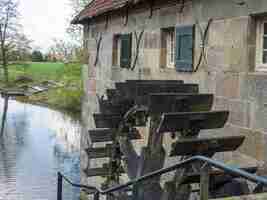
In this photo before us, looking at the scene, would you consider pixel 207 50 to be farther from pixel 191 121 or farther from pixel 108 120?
pixel 108 120

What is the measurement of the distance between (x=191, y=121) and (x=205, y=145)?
0.93 feet

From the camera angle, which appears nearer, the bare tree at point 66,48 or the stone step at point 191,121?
the stone step at point 191,121

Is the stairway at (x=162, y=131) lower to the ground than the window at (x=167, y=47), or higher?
lower

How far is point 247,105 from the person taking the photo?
16.8ft

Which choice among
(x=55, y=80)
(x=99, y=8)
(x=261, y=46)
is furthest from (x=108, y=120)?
(x=55, y=80)

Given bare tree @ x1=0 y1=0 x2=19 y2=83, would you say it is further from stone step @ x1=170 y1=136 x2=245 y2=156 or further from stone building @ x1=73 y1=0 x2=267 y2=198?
stone step @ x1=170 y1=136 x2=245 y2=156

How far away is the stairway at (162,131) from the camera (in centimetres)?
481

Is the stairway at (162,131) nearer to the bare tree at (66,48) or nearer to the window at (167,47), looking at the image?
the window at (167,47)

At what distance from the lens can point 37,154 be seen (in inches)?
721

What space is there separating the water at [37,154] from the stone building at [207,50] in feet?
19.0

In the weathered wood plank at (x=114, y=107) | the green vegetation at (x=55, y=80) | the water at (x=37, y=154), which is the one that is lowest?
the water at (x=37, y=154)

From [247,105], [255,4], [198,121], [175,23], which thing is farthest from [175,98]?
[175,23]

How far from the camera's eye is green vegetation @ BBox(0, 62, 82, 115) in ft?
99.6

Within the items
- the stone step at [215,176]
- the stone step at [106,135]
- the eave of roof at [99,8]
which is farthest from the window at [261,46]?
the eave of roof at [99,8]
